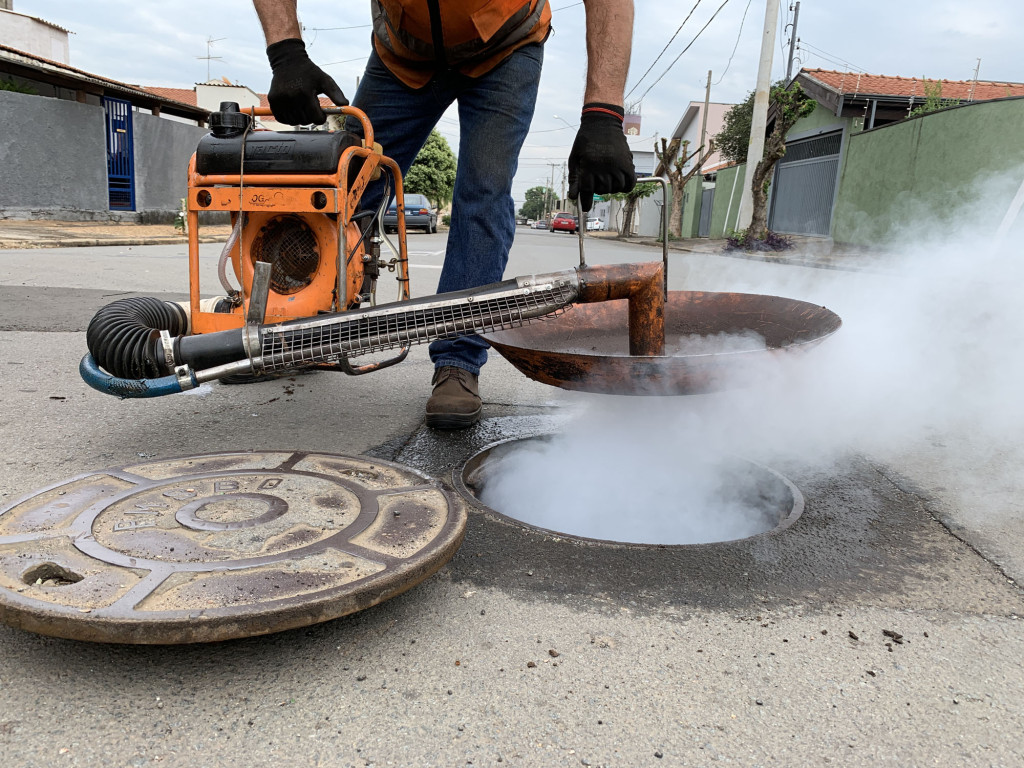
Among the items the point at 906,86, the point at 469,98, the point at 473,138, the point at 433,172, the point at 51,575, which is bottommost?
the point at 51,575

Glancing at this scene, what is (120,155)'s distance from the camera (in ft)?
56.6

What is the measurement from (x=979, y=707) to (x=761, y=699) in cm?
37

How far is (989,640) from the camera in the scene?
56.2 inches

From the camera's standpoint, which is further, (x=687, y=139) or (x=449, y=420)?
(x=687, y=139)

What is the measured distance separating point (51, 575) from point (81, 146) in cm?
1762

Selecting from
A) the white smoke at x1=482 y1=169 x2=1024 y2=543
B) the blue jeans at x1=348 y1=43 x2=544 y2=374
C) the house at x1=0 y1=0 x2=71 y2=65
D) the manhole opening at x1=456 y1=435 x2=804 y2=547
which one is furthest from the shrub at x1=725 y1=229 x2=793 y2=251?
the house at x1=0 y1=0 x2=71 y2=65

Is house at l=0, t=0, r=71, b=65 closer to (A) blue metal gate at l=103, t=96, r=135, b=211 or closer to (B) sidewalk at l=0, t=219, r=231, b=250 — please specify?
(A) blue metal gate at l=103, t=96, r=135, b=211

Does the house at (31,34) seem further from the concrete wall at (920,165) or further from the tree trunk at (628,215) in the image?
the concrete wall at (920,165)

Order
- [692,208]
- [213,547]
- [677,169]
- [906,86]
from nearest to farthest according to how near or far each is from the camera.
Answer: [213,547] → [906,86] → [677,169] → [692,208]

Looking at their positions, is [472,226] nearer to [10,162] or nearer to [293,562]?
[293,562]

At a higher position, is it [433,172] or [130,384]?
[433,172]

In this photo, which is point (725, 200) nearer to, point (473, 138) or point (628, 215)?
point (628, 215)

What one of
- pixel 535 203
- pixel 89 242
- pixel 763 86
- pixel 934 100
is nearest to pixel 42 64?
pixel 89 242

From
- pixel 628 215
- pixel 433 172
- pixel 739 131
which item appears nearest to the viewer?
pixel 739 131
